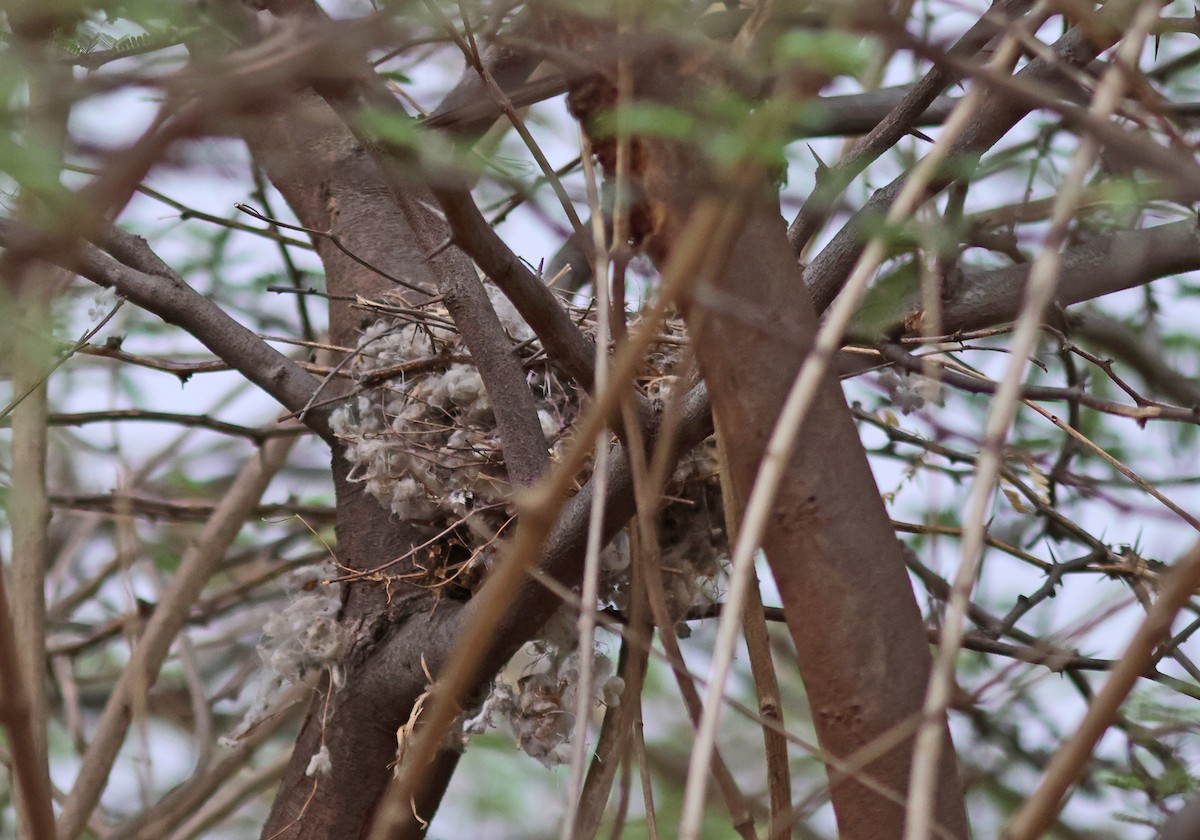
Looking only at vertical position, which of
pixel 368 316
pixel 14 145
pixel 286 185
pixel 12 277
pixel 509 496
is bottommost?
pixel 12 277

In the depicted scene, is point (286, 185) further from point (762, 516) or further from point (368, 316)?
point (762, 516)

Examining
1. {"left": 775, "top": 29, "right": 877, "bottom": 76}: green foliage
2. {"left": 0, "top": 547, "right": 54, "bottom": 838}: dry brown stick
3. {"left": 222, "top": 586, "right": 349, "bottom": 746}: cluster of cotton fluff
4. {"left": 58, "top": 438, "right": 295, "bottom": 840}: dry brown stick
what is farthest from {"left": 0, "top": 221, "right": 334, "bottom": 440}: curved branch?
{"left": 775, "top": 29, "right": 877, "bottom": 76}: green foliage

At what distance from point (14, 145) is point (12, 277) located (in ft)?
0.58

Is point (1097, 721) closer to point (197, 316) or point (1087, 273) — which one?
point (1087, 273)

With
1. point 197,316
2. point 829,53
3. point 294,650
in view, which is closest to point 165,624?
point 294,650

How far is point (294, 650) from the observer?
1837 mm

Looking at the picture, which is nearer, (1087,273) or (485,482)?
(1087,273)

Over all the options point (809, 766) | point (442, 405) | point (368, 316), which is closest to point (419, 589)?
point (442, 405)

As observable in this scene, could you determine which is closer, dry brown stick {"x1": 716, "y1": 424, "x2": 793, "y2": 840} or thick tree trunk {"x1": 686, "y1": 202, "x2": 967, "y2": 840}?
thick tree trunk {"x1": 686, "y1": 202, "x2": 967, "y2": 840}

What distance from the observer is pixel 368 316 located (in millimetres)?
2123

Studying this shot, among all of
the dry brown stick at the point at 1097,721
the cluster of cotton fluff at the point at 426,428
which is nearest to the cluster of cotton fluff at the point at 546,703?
the cluster of cotton fluff at the point at 426,428

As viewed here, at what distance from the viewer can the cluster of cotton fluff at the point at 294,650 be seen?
5.97ft

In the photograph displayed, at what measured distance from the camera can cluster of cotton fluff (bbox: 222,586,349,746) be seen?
1.82 metres

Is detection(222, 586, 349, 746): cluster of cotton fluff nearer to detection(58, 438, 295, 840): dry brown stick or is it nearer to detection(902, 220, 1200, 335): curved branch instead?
detection(58, 438, 295, 840): dry brown stick
